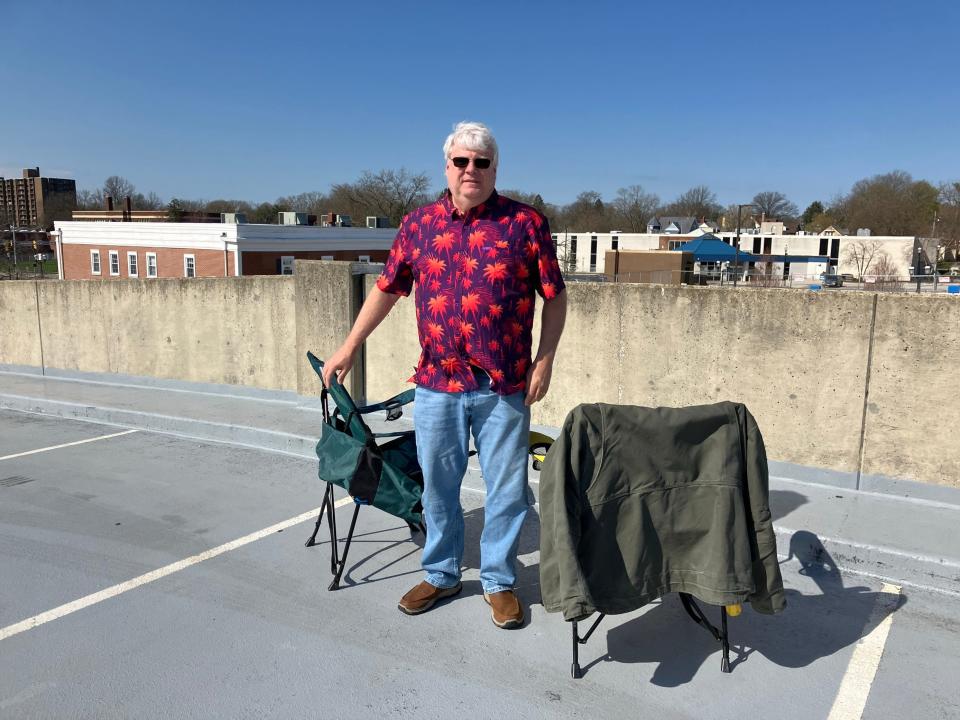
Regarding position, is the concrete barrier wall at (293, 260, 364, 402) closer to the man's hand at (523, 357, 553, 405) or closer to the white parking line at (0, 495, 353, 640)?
the white parking line at (0, 495, 353, 640)

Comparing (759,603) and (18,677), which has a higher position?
(759,603)

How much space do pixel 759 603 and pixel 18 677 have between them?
9.28ft

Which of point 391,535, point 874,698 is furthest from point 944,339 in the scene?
point 391,535

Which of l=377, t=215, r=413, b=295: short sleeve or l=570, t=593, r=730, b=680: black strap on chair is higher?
l=377, t=215, r=413, b=295: short sleeve

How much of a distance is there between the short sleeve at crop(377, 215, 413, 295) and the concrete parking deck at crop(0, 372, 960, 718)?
1469mm

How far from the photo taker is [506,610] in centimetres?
322

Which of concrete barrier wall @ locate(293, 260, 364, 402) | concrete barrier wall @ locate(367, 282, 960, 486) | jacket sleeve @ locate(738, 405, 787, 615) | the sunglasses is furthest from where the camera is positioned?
concrete barrier wall @ locate(293, 260, 364, 402)

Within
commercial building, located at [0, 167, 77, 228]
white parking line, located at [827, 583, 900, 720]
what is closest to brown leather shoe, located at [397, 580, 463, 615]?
white parking line, located at [827, 583, 900, 720]

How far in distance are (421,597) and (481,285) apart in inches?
57.6

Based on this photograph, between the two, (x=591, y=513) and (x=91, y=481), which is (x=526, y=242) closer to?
(x=591, y=513)

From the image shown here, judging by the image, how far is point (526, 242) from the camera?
3.02 metres

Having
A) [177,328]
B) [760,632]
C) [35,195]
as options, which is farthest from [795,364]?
[35,195]

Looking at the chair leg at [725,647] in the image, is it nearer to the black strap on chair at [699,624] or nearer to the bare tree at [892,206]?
the black strap on chair at [699,624]

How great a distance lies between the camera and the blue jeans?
3.13 meters
